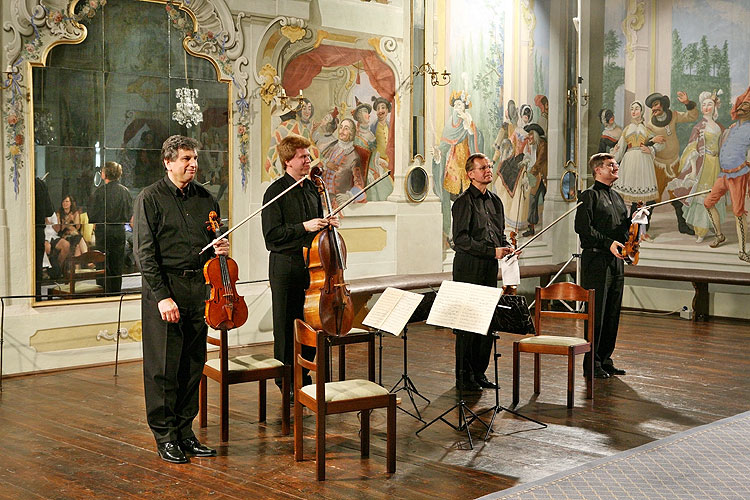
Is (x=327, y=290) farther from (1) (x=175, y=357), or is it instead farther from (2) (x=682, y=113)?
(2) (x=682, y=113)

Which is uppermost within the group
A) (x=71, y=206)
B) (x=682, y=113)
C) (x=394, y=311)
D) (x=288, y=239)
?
(x=682, y=113)

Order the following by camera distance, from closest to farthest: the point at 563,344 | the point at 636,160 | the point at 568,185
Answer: the point at 563,344
the point at 636,160
the point at 568,185

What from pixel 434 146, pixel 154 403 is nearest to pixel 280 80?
pixel 434 146

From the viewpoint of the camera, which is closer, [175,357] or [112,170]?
[175,357]

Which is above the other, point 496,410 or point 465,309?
point 465,309

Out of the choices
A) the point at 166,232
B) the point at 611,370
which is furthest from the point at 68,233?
the point at 611,370

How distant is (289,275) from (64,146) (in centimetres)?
291

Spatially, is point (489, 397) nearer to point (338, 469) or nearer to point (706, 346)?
point (338, 469)

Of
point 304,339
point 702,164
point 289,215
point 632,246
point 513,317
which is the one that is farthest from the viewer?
point 702,164

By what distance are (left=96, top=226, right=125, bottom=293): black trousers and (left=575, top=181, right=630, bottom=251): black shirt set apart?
13.0 feet

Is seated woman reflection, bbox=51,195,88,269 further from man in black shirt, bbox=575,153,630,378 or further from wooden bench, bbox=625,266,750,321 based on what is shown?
wooden bench, bbox=625,266,750,321

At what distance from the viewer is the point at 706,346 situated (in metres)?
9.11

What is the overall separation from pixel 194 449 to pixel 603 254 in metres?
3.83

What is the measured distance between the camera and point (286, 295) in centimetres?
607
